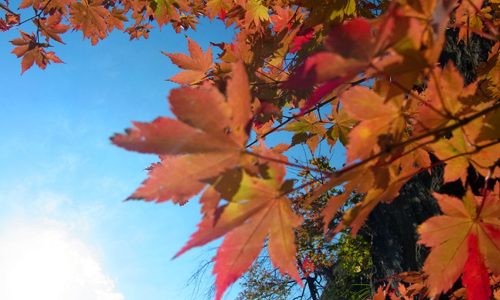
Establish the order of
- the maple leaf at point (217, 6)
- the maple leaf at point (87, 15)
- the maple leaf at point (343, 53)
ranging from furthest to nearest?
1. the maple leaf at point (87, 15)
2. the maple leaf at point (217, 6)
3. the maple leaf at point (343, 53)

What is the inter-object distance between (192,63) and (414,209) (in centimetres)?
296

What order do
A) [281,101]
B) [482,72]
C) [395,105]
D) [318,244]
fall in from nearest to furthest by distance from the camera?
[395,105] < [482,72] < [281,101] < [318,244]

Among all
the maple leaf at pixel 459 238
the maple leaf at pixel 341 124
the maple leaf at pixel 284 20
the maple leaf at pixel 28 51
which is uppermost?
the maple leaf at pixel 28 51

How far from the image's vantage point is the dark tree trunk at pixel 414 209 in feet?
8.87

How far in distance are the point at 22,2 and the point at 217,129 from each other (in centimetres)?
250

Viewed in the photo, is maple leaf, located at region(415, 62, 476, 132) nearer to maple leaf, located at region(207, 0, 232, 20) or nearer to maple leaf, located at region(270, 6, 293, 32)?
maple leaf, located at region(270, 6, 293, 32)

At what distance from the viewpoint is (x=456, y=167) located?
0.77 m

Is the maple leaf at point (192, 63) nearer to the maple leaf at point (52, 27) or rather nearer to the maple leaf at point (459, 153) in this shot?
the maple leaf at point (459, 153)

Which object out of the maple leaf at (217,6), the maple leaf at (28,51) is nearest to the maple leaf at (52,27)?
the maple leaf at (28,51)

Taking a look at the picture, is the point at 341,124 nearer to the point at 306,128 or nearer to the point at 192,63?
the point at 306,128

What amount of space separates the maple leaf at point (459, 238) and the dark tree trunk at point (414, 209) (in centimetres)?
130

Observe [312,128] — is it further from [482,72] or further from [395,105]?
[395,105]

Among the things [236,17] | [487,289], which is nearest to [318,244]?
[236,17]

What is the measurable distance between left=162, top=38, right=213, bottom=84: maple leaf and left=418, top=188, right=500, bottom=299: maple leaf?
0.87 meters
